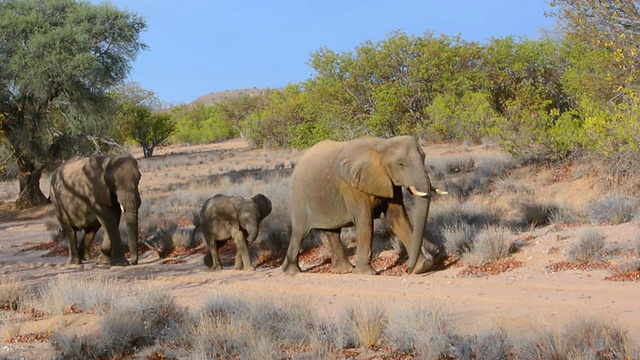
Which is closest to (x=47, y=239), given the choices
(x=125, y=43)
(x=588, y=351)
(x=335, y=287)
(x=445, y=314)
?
(x=125, y=43)

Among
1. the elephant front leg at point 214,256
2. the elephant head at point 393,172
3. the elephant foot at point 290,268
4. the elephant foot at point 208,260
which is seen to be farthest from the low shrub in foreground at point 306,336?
the elephant foot at point 208,260

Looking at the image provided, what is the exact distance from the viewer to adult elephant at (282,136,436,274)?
10977mm

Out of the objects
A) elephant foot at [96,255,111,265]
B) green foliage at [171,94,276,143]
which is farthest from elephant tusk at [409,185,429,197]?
green foliage at [171,94,276,143]

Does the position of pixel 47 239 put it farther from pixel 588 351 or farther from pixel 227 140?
pixel 227 140

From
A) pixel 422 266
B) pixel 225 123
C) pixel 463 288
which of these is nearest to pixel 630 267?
pixel 463 288

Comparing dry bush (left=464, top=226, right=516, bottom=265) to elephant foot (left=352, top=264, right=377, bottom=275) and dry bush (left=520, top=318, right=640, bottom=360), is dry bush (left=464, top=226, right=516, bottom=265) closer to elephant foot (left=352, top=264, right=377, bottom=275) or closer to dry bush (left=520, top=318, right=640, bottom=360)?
elephant foot (left=352, top=264, right=377, bottom=275)

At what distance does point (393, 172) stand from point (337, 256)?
1.95 m

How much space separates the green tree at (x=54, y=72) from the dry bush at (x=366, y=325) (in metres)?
20.3

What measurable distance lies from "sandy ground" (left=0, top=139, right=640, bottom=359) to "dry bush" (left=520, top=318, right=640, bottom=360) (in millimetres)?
381

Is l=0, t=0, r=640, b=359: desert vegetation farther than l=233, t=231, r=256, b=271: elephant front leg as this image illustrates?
No

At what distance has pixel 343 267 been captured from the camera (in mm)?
12039

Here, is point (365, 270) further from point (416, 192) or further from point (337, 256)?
point (416, 192)

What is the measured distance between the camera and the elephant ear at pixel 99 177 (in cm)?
1397

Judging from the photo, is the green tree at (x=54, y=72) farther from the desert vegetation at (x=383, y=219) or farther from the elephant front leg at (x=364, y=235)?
the elephant front leg at (x=364, y=235)
